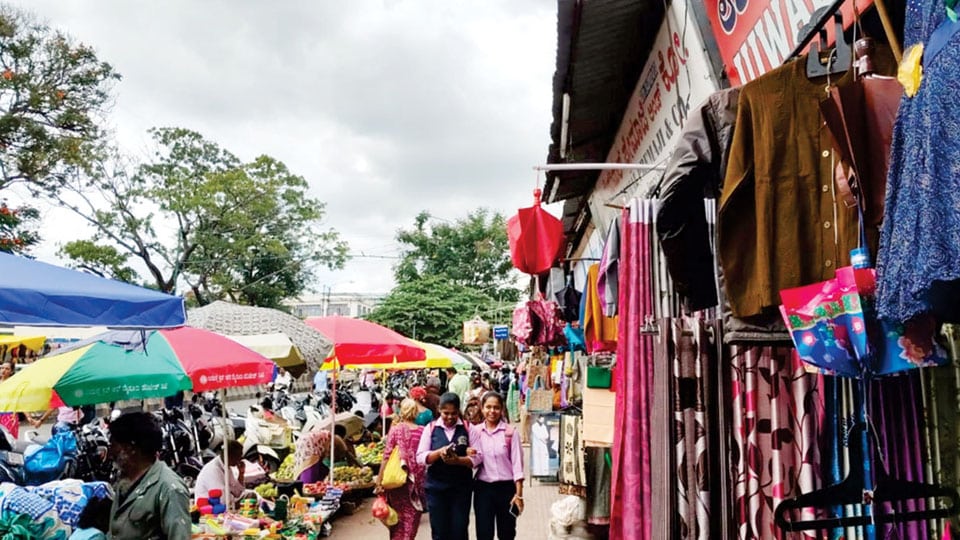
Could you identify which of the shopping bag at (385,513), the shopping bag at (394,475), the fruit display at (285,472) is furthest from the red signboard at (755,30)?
the fruit display at (285,472)

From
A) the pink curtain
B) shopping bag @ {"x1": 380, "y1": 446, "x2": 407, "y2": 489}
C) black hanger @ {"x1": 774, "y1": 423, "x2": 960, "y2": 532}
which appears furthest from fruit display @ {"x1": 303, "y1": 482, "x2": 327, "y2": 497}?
black hanger @ {"x1": 774, "y1": 423, "x2": 960, "y2": 532}

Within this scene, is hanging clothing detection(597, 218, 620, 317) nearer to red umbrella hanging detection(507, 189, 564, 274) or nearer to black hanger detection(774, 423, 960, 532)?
black hanger detection(774, 423, 960, 532)

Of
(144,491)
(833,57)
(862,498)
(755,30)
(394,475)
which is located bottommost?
(394,475)

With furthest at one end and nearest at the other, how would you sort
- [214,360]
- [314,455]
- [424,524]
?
[314,455] < [424,524] < [214,360]

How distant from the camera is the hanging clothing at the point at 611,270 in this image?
3451mm

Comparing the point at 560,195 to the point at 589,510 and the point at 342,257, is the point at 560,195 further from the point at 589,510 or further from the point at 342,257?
the point at 342,257

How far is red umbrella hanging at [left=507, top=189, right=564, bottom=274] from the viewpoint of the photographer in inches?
228

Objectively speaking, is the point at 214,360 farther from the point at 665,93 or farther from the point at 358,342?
the point at 665,93

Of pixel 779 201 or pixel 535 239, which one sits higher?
pixel 535 239

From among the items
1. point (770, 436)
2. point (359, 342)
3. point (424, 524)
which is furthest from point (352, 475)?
point (770, 436)

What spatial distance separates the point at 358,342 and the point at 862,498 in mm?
7403

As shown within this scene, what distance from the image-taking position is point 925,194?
Answer: 1357mm

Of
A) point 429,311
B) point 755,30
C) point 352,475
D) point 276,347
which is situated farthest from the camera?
point 429,311

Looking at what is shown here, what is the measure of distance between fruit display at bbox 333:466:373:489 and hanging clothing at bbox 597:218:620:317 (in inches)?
302
